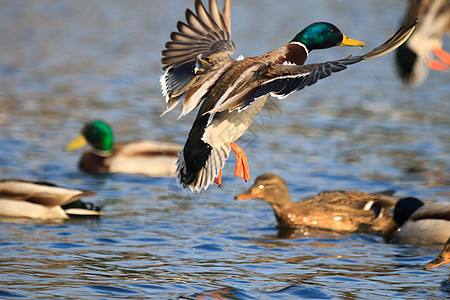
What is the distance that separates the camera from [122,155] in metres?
11.8

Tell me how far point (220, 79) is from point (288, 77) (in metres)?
0.83

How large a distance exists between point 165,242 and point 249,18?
706 inches

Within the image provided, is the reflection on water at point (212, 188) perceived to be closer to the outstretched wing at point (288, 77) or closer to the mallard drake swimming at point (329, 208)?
the mallard drake swimming at point (329, 208)

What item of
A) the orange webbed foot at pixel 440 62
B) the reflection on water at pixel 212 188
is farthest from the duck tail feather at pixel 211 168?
the orange webbed foot at pixel 440 62

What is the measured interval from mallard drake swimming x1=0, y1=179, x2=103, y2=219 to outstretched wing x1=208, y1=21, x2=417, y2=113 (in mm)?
3762

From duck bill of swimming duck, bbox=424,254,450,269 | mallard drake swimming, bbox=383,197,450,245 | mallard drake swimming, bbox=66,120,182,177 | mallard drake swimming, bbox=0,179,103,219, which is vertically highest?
mallard drake swimming, bbox=66,120,182,177

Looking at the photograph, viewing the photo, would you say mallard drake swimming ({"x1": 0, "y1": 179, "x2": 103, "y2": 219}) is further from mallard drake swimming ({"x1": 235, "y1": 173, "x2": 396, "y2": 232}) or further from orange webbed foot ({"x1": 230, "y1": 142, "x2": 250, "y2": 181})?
orange webbed foot ({"x1": 230, "y1": 142, "x2": 250, "y2": 181})

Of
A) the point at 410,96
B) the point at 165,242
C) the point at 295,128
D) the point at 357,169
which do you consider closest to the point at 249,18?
the point at 410,96

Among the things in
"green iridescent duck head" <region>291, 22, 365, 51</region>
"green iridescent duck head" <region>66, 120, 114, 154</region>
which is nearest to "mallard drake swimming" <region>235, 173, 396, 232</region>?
"green iridescent duck head" <region>291, 22, 365, 51</region>

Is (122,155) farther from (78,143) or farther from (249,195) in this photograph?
(249,195)

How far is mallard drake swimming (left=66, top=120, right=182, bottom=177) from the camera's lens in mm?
11625

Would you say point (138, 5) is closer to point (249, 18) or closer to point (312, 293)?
point (249, 18)

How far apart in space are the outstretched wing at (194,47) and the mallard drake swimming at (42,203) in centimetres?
268

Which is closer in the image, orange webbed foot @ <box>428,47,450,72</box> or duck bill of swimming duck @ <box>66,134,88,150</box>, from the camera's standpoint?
orange webbed foot @ <box>428,47,450,72</box>
